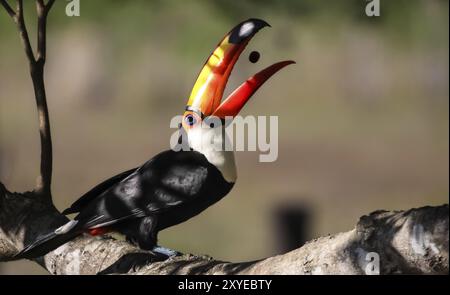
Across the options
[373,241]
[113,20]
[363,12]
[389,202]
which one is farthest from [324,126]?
[373,241]

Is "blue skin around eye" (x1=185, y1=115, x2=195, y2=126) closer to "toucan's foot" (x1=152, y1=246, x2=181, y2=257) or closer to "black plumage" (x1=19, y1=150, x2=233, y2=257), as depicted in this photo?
"black plumage" (x1=19, y1=150, x2=233, y2=257)

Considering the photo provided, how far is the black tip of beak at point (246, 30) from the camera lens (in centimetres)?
361

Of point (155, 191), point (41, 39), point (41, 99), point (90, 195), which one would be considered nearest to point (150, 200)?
point (155, 191)

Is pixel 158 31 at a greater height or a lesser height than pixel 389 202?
greater

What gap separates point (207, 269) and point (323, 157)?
323 inches

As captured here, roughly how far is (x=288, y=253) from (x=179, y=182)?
0.80 metres

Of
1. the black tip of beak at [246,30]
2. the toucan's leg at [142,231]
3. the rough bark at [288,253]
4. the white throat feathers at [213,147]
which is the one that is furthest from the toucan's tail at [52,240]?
the black tip of beak at [246,30]

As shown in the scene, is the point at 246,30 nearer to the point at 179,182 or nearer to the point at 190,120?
the point at 190,120

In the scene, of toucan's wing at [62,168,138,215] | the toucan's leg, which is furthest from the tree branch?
the toucan's leg

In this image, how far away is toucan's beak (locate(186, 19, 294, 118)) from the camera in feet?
11.9

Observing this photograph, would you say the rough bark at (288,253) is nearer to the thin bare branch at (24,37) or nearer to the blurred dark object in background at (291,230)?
the thin bare branch at (24,37)

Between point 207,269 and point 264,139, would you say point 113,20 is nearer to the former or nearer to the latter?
point 264,139
